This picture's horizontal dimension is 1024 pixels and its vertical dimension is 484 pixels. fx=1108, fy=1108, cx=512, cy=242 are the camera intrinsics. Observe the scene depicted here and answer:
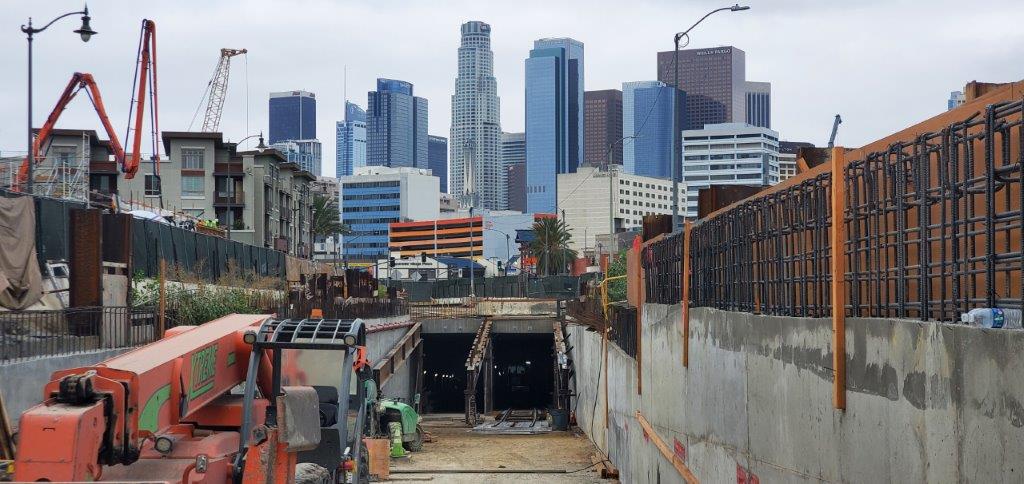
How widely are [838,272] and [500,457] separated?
91.7ft

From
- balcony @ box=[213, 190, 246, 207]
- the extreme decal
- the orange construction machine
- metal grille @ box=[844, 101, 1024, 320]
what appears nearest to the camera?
metal grille @ box=[844, 101, 1024, 320]

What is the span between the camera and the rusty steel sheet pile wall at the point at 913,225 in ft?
23.2

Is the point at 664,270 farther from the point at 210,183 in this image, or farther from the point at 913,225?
the point at 210,183

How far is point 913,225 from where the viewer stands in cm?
895

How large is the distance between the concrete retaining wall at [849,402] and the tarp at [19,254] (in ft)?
47.6

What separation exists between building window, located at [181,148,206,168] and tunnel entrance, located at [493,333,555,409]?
32.7m

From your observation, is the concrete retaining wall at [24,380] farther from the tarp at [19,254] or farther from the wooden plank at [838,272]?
the wooden plank at [838,272]

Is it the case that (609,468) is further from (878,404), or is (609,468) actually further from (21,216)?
(878,404)

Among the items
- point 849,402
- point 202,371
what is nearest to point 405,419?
point 202,371

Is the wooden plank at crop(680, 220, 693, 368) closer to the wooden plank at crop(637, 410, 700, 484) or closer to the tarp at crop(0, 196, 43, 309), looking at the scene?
the wooden plank at crop(637, 410, 700, 484)

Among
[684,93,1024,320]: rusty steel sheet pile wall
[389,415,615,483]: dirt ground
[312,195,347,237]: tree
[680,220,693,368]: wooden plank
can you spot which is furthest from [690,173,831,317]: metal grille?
[312,195,347,237]: tree

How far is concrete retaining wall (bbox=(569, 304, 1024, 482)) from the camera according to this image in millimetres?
6355

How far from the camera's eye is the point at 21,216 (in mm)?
25031

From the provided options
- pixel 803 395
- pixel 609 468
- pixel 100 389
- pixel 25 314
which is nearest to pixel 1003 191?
pixel 803 395
